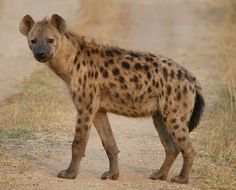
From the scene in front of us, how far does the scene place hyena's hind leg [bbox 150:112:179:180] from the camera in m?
6.84

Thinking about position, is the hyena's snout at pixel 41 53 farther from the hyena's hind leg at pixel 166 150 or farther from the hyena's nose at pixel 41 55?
the hyena's hind leg at pixel 166 150

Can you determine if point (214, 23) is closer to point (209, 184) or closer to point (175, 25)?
point (175, 25)

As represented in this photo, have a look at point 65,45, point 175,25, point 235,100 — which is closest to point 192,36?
point 175,25

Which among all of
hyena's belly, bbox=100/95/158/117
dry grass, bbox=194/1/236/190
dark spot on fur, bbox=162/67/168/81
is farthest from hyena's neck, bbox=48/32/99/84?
dry grass, bbox=194/1/236/190

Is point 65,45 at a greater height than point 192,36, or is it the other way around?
point 65,45

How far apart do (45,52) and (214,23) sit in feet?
38.7

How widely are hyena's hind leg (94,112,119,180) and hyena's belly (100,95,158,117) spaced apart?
0.57 ft

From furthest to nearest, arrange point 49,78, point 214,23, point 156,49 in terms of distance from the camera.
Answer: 1. point 214,23
2. point 156,49
3. point 49,78

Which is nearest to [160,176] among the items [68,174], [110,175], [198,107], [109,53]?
[110,175]

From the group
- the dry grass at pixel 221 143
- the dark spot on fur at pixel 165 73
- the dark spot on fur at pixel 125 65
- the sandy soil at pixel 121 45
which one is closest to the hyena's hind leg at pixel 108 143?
the sandy soil at pixel 121 45

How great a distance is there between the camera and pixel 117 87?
6.70 meters

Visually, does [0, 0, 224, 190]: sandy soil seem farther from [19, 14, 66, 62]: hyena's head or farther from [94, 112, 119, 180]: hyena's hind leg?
[19, 14, 66, 62]: hyena's head

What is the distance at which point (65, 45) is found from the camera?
683 cm

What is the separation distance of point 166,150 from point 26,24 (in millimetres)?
1604
